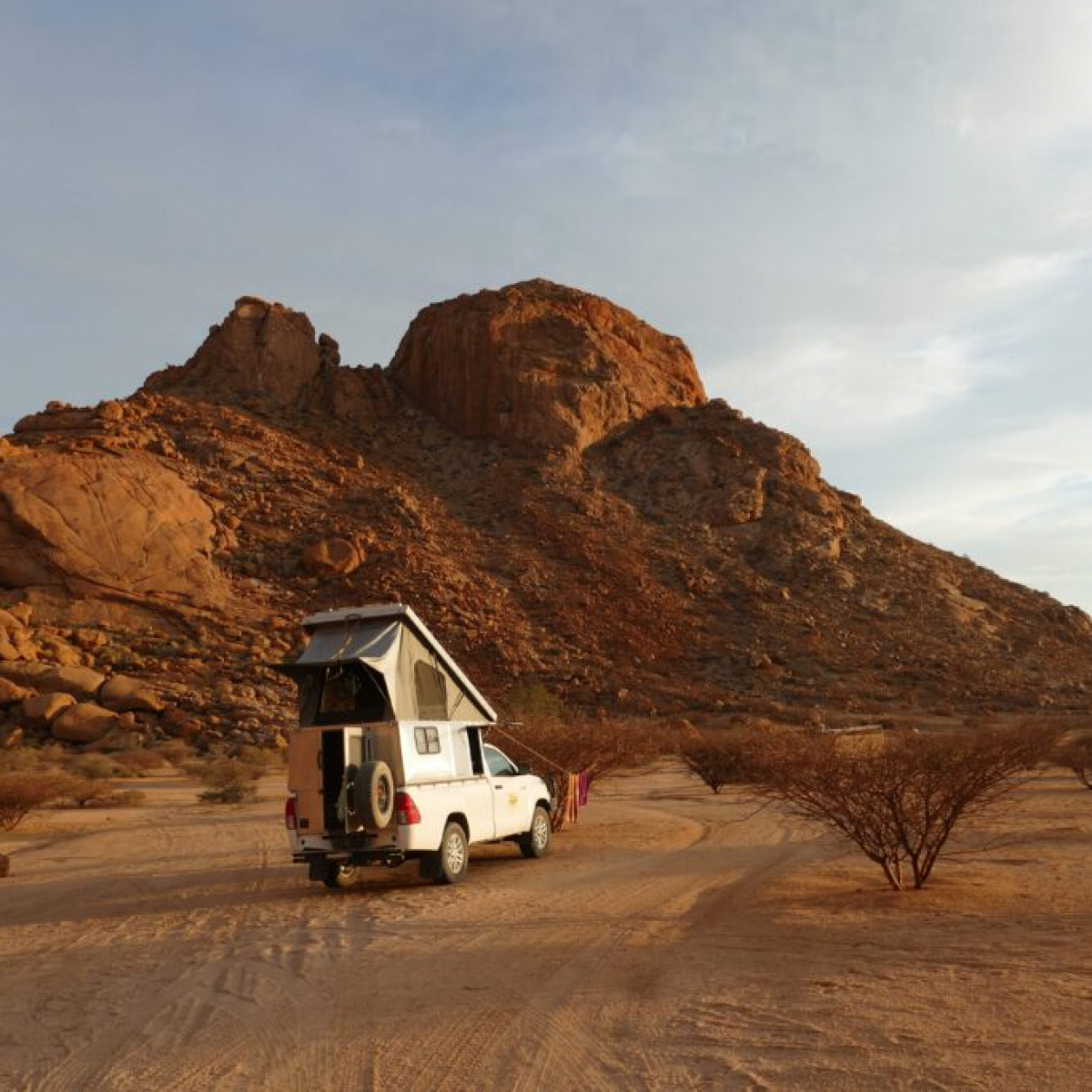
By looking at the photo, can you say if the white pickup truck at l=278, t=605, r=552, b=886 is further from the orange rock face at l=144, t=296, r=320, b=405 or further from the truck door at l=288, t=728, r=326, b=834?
the orange rock face at l=144, t=296, r=320, b=405

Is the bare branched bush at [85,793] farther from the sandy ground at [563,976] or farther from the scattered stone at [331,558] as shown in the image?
the scattered stone at [331,558]

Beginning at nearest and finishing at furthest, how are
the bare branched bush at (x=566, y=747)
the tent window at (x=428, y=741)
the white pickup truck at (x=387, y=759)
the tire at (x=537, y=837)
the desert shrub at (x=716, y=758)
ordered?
the white pickup truck at (x=387, y=759), the tent window at (x=428, y=741), the tire at (x=537, y=837), the bare branched bush at (x=566, y=747), the desert shrub at (x=716, y=758)

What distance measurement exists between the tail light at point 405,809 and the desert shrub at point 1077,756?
1923 centimetres

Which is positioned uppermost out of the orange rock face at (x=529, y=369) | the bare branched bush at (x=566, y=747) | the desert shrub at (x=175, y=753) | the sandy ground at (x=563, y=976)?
the orange rock face at (x=529, y=369)

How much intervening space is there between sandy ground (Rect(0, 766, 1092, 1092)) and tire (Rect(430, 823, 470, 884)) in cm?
31

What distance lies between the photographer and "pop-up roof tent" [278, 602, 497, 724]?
44.7 ft

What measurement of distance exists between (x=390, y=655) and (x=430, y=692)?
1154 mm

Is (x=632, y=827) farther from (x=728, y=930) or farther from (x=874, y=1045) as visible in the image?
(x=874, y=1045)

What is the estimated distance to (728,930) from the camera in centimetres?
998

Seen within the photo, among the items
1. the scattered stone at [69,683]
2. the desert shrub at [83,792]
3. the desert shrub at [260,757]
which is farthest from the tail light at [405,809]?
the scattered stone at [69,683]

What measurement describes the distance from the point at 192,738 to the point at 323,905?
93.1 ft

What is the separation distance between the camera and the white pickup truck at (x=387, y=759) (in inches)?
509

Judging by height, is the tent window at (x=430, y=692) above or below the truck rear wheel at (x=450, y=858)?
above

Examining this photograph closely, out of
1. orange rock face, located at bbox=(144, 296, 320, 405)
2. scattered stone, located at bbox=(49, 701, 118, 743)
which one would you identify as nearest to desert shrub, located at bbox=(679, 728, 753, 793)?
scattered stone, located at bbox=(49, 701, 118, 743)
